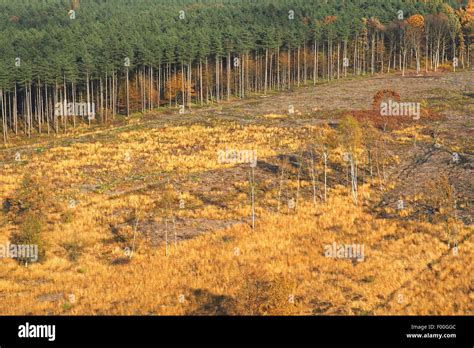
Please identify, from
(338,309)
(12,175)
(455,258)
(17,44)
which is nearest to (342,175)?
(455,258)

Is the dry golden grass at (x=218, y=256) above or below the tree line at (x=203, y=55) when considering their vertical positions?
below

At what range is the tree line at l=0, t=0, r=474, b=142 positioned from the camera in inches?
3191

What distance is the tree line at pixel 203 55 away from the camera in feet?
266

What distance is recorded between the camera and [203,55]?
308ft

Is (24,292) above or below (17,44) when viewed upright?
below

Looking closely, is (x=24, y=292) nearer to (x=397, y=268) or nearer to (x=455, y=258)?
(x=397, y=268)

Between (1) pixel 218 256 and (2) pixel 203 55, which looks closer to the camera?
(1) pixel 218 256

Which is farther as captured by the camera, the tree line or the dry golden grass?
the tree line

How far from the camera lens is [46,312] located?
19797 millimetres

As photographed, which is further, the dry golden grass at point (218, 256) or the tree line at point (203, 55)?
the tree line at point (203, 55)

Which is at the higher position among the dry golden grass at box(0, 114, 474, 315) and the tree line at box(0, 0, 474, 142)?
the tree line at box(0, 0, 474, 142)

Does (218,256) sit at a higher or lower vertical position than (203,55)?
lower

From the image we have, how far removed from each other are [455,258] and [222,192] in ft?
62.2
